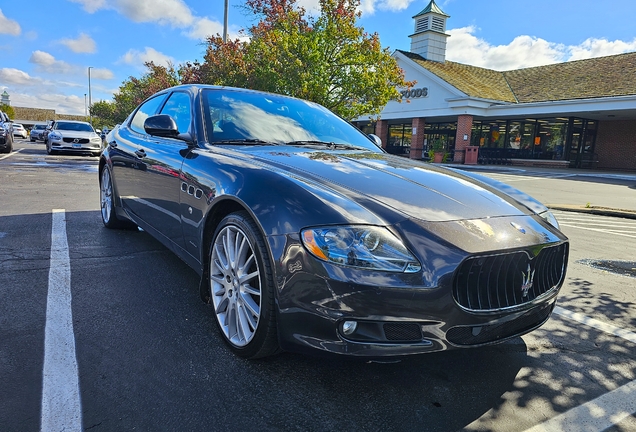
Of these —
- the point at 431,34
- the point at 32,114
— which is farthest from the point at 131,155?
the point at 32,114

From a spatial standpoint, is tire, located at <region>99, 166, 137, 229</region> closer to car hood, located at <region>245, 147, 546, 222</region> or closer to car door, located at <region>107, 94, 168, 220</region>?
car door, located at <region>107, 94, 168, 220</region>

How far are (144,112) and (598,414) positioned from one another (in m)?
4.60

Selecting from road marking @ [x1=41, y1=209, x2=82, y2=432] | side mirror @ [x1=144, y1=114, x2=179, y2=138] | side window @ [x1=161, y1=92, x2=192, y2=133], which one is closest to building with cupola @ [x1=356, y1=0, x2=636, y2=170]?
side window @ [x1=161, y1=92, x2=192, y2=133]

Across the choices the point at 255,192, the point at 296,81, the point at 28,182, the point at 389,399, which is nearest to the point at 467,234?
the point at 389,399

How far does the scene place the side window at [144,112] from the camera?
4.38m

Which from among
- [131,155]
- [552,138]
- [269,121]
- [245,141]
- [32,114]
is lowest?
[131,155]

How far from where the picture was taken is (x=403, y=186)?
2.53m

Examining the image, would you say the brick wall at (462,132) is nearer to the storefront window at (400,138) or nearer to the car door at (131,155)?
the storefront window at (400,138)

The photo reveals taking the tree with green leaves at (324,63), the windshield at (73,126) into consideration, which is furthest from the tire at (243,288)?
the windshield at (73,126)

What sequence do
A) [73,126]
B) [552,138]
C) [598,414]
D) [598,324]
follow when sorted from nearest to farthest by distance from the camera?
[598,414] → [598,324] → [73,126] → [552,138]

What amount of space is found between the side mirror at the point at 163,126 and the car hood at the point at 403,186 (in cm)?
69

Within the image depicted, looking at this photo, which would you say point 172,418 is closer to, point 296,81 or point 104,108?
point 296,81

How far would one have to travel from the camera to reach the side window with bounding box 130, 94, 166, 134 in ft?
14.4

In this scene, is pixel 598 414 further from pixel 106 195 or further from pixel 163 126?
pixel 106 195
